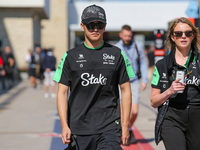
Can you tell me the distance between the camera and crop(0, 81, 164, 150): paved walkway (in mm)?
6180

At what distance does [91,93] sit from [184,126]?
0.98m

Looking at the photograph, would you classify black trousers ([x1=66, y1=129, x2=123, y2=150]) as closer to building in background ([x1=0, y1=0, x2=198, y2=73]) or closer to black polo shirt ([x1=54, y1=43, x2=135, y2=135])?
black polo shirt ([x1=54, y1=43, x2=135, y2=135])

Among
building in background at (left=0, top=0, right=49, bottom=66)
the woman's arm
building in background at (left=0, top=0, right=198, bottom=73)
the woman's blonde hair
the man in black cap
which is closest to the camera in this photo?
the woman's arm

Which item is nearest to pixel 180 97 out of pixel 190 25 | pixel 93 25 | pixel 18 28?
pixel 190 25

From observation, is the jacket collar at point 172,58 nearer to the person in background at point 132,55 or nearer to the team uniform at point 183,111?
the team uniform at point 183,111

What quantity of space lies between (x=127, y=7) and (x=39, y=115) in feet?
79.2

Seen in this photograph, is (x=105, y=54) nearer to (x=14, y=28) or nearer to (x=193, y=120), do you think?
(x=193, y=120)

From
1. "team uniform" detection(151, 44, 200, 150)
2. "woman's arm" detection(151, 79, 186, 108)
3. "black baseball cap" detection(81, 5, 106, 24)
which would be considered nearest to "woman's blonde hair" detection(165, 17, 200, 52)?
"team uniform" detection(151, 44, 200, 150)

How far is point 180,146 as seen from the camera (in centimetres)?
335

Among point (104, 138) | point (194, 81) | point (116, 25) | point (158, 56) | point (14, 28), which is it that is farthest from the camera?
point (116, 25)

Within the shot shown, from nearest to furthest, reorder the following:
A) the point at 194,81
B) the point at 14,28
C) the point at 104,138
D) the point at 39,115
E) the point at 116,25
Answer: the point at 104,138 → the point at 194,81 → the point at 39,115 → the point at 14,28 → the point at 116,25

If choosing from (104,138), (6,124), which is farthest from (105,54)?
(6,124)

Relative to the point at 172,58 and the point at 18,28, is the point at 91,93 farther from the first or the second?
the point at 18,28

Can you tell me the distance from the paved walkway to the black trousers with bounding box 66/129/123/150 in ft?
2.34
